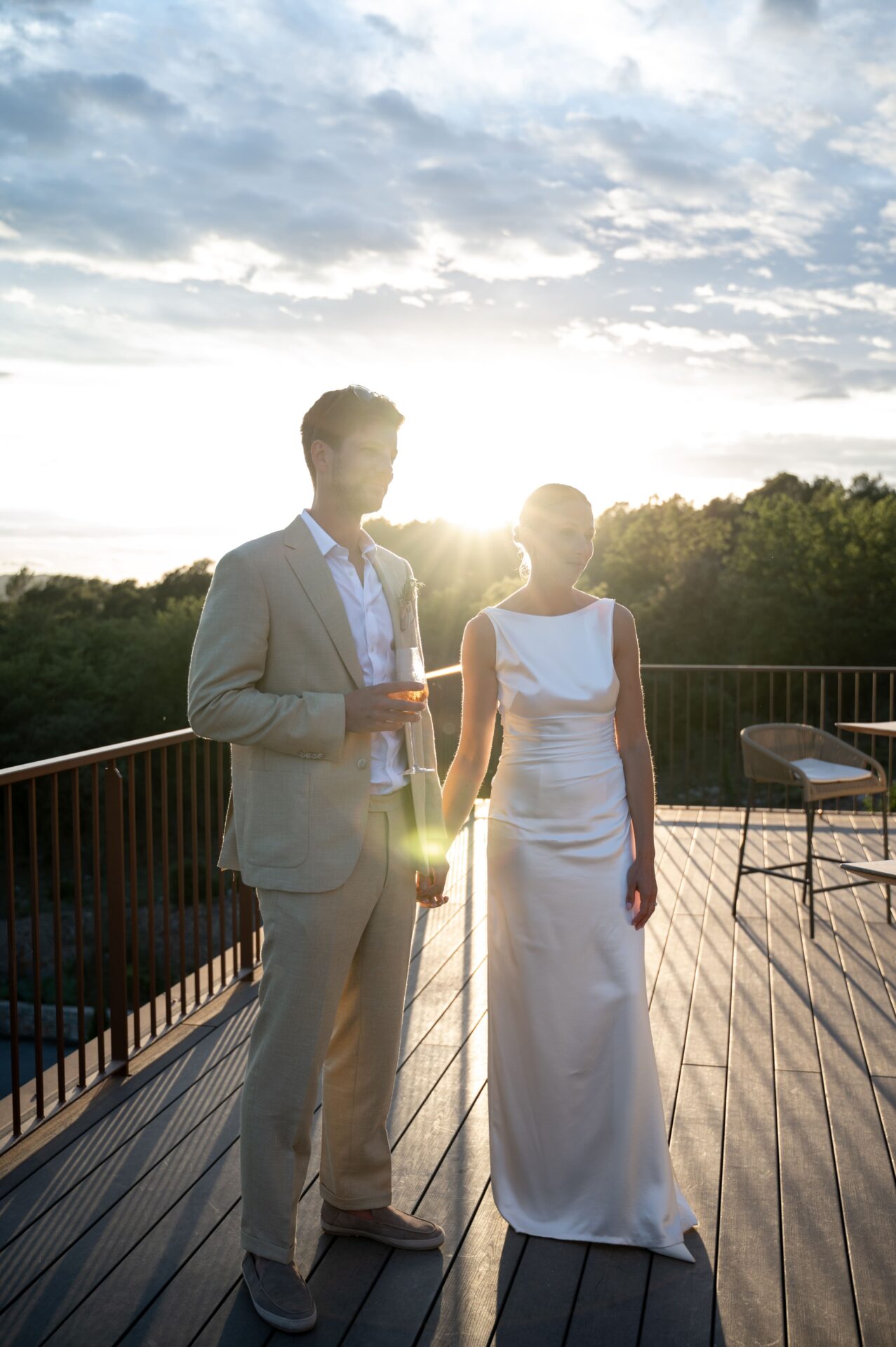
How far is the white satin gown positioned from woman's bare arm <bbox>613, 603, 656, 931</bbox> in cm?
2

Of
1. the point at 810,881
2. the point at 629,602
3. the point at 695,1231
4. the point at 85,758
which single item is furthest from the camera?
the point at 629,602

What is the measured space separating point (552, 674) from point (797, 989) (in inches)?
87.7

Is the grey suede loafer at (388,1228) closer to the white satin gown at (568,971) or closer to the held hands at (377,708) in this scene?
the white satin gown at (568,971)

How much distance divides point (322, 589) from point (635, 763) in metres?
0.89

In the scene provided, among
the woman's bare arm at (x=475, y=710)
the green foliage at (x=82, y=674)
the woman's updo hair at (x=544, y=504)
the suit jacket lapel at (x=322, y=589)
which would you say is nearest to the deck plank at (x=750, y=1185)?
the woman's bare arm at (x=475, y=710)

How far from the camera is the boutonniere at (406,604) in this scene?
215 cm

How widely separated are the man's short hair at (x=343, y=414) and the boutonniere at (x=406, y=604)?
0.33 meters

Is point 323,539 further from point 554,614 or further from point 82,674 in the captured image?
point 82,674

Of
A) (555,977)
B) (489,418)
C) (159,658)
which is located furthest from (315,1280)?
(159,658)

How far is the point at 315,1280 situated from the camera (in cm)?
215

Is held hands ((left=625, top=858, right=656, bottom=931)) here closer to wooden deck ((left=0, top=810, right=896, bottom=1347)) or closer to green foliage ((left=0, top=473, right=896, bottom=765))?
wooden deck ((left=0, top=810, right=896, bottom=1347))

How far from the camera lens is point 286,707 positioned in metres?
1.89

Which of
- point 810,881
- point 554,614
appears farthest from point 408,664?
point 810,881

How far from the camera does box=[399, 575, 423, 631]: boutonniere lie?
84.8 inches
